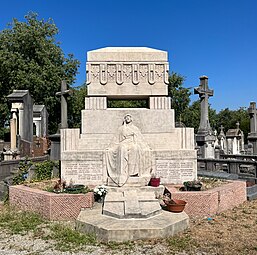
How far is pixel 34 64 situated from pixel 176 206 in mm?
26048

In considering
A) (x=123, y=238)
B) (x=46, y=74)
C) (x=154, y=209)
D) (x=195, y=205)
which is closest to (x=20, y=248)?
(x=123, y=238)

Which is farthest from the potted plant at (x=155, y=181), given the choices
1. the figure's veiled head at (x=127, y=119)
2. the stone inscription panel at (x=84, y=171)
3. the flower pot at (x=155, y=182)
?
the figure's veiled head at (x=127, y=119)

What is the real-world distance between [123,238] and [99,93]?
4896 mm

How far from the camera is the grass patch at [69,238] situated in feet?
16.1

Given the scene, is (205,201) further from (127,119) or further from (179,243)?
(127,119)

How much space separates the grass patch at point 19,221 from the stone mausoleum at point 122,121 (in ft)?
5.70

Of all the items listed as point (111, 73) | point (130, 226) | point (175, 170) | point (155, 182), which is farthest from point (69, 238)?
point (111, 73)

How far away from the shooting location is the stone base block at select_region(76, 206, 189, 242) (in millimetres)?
5062

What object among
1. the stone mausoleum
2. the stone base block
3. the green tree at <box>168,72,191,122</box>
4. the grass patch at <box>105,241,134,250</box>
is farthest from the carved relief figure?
the green tree at <box>168,72,191,122</box>

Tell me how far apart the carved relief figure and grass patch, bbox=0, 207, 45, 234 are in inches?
89.1

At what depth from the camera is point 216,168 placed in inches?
506

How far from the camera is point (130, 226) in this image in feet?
17.1

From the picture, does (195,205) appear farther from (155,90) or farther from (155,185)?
(155,90)

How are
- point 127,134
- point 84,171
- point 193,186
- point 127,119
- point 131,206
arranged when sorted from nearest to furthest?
point 131,206
point 193,186
point 127,134
point 127,119
point 84,171
